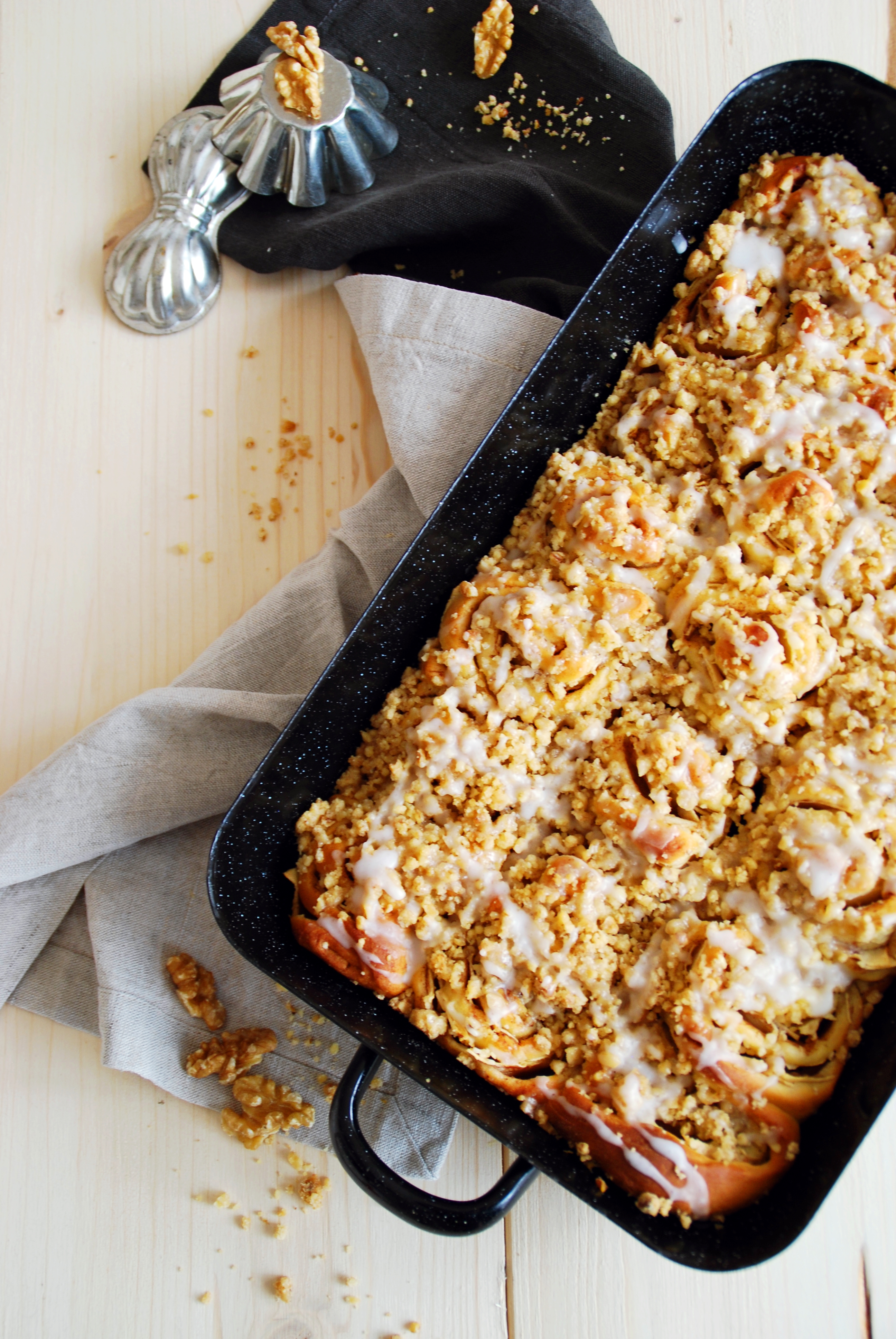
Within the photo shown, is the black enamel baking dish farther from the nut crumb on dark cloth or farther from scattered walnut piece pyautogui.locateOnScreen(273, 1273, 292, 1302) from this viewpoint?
scattered walnut piece pyautogui.locateOnScreen(273, 1273, 292, 1302)

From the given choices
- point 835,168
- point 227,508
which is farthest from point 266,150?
point 835,168

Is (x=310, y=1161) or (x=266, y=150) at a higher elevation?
(x=266, y=150)

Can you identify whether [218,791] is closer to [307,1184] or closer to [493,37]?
[307,1184]

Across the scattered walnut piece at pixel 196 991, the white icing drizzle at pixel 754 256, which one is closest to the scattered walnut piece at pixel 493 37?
the white icing drizzle at pixel 754 256

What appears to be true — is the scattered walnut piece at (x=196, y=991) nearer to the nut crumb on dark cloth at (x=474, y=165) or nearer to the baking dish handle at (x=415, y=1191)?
→ the baking dish handle at (x=415, y=1191)

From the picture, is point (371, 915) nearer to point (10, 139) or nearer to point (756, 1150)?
point (756, 1150)
